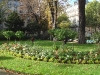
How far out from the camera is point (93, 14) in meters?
79.7

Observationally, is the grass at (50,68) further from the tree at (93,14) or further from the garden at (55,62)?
the tree at (93,14)

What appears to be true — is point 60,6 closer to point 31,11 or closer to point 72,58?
point 31,11

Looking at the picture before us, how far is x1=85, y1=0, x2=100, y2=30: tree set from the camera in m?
78.0

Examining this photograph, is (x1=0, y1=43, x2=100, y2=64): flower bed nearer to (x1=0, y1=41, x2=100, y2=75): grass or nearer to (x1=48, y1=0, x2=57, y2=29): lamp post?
(x1=0, y1=41, x2=100, y2=75): grass

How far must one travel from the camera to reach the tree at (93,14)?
78.0m

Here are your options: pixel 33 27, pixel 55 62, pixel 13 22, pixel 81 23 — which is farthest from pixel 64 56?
pixel 33 27

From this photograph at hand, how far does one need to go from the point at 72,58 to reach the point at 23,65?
252cm

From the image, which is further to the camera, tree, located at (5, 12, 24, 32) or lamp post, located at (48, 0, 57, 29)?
tree, located at (5, 12, 24, 32)

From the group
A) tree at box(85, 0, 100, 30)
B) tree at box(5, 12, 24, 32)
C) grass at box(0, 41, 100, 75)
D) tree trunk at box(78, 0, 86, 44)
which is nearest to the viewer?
grass at box(0, 41, 100, 75)

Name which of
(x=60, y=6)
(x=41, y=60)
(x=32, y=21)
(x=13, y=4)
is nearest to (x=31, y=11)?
(x=32, y=21)

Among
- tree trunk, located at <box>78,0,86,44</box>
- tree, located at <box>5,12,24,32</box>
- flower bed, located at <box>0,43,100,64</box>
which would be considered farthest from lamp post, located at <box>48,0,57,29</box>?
flower bed, located at <box>0,43,100,64</box>

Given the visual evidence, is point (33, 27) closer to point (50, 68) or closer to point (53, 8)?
point (53, 8)

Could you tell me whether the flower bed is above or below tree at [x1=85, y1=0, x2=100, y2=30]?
below

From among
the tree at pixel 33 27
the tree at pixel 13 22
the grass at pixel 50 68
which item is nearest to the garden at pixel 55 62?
the grass at pixel 50 68
